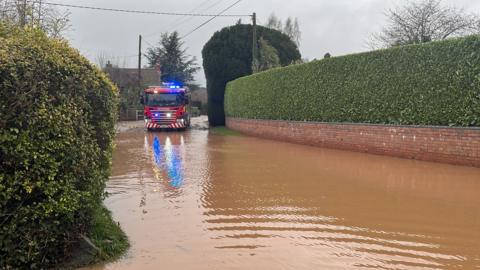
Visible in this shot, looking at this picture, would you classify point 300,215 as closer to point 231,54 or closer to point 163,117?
point 163,117

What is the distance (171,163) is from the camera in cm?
1313

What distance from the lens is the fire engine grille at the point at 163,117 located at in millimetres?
29625

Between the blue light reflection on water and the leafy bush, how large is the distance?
1513 centimetres

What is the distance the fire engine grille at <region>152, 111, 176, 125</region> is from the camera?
29.6 metres

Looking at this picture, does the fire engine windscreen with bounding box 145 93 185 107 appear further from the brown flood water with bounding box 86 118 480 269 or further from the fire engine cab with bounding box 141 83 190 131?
the brown flood water with bounding box 86 118 480 269

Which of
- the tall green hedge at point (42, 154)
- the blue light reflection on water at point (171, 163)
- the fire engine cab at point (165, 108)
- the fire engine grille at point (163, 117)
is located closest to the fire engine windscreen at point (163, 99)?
the fire engine cab at point (165, 108)

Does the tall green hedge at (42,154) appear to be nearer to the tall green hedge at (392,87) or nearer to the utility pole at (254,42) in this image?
the tall green hedge at (392,87)

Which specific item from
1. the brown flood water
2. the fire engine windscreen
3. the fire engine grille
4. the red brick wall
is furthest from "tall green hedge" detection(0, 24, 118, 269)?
the fire engine windscreen

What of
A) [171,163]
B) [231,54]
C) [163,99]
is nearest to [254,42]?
[231,54]

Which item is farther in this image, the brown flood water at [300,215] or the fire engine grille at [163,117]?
the fire engine grille at [163,117]

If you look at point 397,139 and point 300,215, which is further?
point 397,139

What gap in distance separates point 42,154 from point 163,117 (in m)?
25.7

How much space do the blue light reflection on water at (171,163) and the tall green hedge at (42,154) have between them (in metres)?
4.80

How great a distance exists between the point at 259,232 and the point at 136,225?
5.46ft
